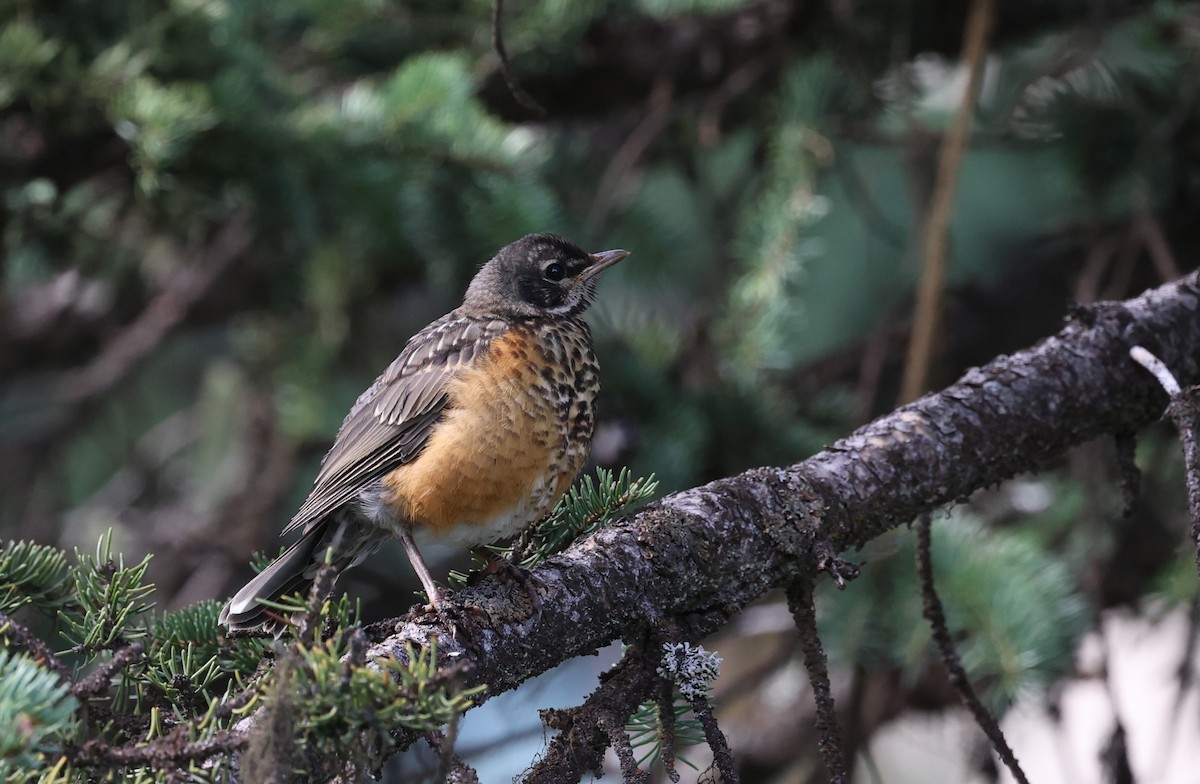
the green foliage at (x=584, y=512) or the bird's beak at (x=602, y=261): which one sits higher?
the bird's beak at (x=602, y=261)

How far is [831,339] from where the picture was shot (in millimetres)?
4730

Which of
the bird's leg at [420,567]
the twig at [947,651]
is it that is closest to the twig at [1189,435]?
the twig at [947,651]

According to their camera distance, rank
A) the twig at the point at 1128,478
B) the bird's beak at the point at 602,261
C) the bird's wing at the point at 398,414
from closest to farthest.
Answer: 1. the twig at the point at 1128,478
2. the bird's wing at the point at 398,414
3. the bird's beak at the point at 602,261

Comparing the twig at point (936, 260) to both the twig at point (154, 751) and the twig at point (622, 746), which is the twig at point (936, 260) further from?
the twig at point (154, 751)

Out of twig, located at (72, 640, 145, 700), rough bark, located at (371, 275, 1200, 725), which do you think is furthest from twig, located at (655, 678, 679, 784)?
twig, located at (72, 640, 145, 700)

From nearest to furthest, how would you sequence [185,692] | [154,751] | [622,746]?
[154,751]
[622,746]
[185,692]

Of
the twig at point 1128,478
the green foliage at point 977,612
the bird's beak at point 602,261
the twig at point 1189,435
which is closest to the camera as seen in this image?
the twig at point 1189,435

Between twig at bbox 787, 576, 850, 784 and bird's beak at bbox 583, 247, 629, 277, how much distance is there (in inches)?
50.1

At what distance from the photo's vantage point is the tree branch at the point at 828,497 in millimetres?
2031

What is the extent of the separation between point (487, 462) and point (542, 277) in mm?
785

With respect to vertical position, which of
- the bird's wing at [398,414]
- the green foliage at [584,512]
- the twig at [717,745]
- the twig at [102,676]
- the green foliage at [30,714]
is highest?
the bird's wing at [398,414]

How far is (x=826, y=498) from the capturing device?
2.27 meters

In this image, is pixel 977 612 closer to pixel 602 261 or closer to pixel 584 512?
pixel 584 512

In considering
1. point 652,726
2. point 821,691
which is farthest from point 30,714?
point 821,691
